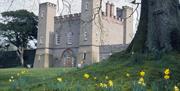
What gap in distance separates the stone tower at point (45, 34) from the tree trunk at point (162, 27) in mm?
44515

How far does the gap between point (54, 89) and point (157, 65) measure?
103 inches

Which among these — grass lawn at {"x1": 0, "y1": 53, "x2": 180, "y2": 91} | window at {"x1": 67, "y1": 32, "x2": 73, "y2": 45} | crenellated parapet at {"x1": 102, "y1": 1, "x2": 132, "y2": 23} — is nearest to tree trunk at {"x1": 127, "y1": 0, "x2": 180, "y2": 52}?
grass lawn at {"x1": 0, "y1": 53, "x2": 180, "y2": 91}

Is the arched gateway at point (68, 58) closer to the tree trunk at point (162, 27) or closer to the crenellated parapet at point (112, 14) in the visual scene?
the crenellated parapet at point (112, 14)

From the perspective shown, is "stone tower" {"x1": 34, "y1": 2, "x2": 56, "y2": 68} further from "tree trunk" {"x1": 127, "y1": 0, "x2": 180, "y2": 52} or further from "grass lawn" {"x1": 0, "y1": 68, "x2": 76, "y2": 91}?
"tree trunk" {"x1": 127, "y1": 0, "x2": 180, "y2": 52}

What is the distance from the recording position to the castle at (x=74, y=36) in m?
48.5

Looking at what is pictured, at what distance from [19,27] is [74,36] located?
382 inches

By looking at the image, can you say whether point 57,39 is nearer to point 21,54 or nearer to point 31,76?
point 21,54

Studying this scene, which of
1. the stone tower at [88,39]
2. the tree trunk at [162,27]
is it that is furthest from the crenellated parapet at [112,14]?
the tree trunk at [162,27]

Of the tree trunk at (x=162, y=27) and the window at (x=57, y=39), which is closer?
the tree trunk at (x=162, y=27)

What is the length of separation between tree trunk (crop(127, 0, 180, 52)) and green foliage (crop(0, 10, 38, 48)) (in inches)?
1914

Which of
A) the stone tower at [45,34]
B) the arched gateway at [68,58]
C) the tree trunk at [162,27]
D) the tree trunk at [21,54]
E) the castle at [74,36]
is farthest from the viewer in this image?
the tree trunk at [21,54]

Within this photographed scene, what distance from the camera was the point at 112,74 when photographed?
24.1ft

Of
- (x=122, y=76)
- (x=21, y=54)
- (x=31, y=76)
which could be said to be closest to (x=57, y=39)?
(x=21, y=54)

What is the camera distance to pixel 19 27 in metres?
56.2
